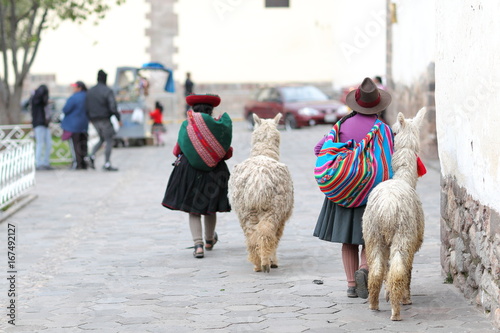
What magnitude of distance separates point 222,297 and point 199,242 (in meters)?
1.94

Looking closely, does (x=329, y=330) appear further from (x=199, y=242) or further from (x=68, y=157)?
(x=68, y=157)

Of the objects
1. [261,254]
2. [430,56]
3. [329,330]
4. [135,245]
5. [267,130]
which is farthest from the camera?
[430,56]

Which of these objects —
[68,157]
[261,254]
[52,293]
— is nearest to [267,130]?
[261,254]

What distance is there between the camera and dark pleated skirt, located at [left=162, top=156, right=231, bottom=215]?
9508mm

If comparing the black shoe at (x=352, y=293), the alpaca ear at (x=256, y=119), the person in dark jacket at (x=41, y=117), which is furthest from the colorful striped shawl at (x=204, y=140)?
the person in dark jacket at (x=41, y=117)

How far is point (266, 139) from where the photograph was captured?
9.09 m

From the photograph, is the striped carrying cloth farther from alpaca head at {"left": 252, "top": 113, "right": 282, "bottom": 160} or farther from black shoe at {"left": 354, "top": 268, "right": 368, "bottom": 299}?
alpaca head at {"left": 252, "top": 113, "right": 282, "bottom": 160}

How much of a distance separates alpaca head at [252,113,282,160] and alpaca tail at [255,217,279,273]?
743 mm

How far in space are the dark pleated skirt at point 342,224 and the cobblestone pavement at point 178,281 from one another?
489 mm

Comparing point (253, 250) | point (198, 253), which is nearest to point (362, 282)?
point (253, 250)

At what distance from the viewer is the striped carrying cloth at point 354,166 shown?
7195mm

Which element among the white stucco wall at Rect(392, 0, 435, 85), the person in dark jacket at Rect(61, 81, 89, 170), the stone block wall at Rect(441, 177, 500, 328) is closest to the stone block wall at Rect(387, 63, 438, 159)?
the white stucco wall at Rect(392, 0, 435, 85)

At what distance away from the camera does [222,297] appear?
7.60 meters

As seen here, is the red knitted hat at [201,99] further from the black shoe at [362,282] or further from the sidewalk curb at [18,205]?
the sidewalk curb at [18,205]
